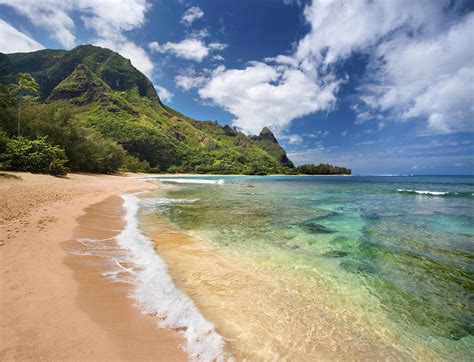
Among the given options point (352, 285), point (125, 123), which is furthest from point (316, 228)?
point (125, 123)

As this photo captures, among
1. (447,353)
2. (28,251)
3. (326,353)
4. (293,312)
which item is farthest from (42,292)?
(447,353)

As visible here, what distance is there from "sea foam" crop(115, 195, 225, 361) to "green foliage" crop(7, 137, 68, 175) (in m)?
30.2

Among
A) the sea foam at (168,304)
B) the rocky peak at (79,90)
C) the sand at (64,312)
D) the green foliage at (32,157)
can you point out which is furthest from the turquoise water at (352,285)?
the rocky peak at (79,90)

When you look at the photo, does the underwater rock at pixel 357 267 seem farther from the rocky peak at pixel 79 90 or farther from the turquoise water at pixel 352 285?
the rocky peak at pixel 79 90

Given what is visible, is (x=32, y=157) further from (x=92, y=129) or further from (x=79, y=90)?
(x=79, y=90)

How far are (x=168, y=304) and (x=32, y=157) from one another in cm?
3387

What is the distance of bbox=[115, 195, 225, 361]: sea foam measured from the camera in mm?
3627

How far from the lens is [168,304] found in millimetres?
4715

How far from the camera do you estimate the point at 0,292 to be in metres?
4.17

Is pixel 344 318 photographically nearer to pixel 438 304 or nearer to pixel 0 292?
pixel 438 304

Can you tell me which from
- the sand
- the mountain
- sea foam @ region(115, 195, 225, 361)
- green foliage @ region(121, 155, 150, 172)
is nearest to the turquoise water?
sea foam @ region(115, 195, 225, 361)

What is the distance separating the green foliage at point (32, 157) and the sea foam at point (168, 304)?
3017 cm

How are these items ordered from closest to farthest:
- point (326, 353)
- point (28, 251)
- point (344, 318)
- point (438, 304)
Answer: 1. point (326, 353)
2. point (344, 318)
3. point (438, 304)
4. point (28, 251)

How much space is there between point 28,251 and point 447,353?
9122 millimetres
